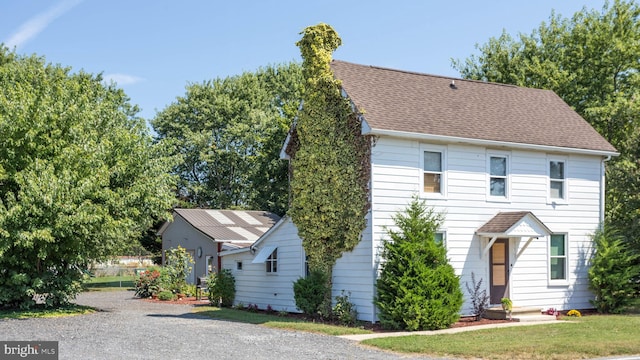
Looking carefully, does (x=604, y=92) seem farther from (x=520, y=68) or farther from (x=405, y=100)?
(x=405, y=100)

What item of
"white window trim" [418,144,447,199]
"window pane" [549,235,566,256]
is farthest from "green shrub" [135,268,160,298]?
"window pane" [549,235,566,256]

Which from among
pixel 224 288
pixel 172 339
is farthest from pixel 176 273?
pixel 172 339

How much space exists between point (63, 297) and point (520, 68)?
25.0 m

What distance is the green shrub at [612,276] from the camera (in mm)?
22359

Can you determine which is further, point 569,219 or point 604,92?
point 604,92

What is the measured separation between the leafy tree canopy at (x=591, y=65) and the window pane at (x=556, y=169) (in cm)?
730

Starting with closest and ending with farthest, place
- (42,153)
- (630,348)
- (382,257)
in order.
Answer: (630,348)
(382,257)
(42,153)

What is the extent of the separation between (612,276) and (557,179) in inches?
136

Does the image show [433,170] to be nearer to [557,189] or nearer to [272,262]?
[557,189]

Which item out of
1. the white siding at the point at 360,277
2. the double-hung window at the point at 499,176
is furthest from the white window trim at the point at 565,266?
the white siding at the point at 360,277

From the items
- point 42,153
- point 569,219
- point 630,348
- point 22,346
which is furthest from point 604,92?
point 22,346

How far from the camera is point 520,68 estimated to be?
3659 cm

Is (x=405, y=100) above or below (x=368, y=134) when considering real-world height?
above

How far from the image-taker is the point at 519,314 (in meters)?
21.0
